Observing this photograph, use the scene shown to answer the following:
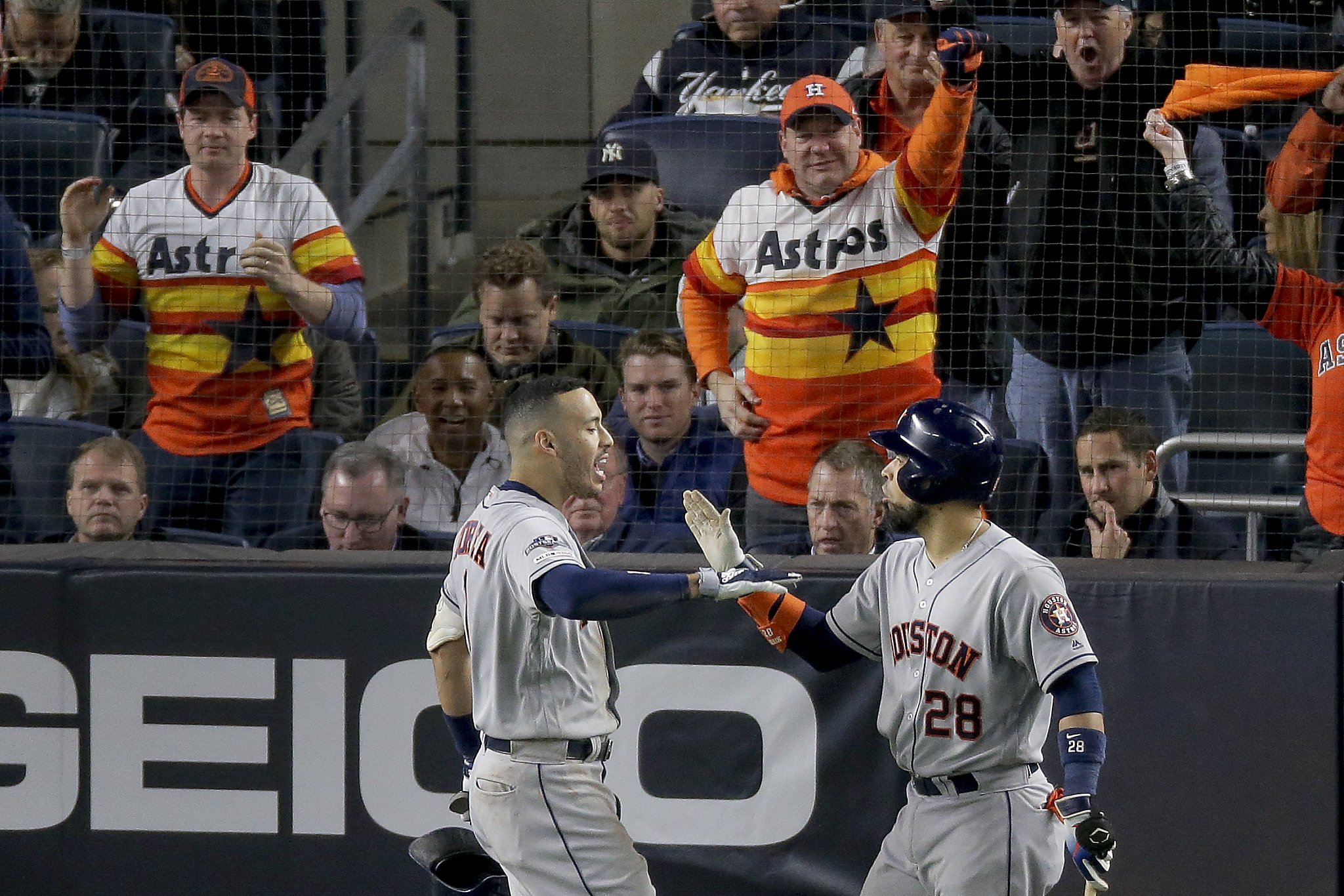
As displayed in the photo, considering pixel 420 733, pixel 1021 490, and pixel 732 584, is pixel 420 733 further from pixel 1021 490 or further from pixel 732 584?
pixel 1021 490

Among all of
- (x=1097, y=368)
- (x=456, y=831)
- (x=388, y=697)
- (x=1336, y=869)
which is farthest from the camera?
(x=1097, y=368)

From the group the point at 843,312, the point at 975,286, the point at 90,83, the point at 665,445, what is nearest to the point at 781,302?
the point at 843,312

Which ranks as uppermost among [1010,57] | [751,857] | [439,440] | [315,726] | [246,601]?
[1010,57]

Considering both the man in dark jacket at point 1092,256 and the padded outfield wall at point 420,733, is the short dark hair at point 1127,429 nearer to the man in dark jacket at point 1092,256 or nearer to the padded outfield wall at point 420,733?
the man in dark jacket at point 1092,256

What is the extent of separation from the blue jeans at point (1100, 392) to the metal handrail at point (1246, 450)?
157 millimetres

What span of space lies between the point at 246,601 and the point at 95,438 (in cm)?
120

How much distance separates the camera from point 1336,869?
13.7 ft

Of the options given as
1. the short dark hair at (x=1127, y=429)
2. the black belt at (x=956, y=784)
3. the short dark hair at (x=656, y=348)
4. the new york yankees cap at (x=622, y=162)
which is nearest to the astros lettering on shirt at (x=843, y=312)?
the short dark hair at (x=656, y=348)

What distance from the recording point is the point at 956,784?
3389 millimetres

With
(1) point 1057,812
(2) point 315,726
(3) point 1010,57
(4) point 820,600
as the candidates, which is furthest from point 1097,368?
(2) point 315,726

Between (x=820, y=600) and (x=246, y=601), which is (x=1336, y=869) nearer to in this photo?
(x=820, y=600)

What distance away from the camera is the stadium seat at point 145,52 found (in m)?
6.71

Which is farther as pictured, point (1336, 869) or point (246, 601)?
point (246, 601)

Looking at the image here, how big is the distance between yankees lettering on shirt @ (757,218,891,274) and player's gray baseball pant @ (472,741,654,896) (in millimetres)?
2203
